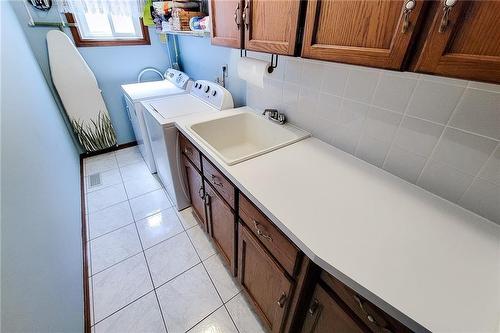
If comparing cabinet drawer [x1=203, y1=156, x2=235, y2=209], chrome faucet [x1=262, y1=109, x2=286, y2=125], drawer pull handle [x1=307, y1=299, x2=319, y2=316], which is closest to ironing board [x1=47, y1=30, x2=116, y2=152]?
cabinet drawer [x1=203, y1=156, x2=235, y2=209]

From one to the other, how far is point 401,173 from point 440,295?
1.79ft

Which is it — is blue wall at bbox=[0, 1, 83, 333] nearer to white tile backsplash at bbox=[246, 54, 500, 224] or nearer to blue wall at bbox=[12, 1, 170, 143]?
blue wall at bbox=[12, 1, 170, 143]

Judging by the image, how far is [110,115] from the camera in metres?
2.76

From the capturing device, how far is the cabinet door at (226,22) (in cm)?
105

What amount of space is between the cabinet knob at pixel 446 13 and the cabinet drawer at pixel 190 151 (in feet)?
3.72

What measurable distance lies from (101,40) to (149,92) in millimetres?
887

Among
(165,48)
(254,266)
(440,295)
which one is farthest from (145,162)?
(440,295)

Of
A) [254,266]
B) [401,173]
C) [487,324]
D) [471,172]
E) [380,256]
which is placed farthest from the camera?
[254,266]

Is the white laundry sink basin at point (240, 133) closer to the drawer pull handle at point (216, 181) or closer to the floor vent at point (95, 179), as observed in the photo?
the drawer pull handle at point (216, 181)

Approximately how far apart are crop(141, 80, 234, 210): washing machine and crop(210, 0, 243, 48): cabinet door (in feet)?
1.72

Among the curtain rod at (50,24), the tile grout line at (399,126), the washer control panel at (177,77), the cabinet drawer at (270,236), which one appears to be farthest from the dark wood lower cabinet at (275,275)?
the curtain rod at (50,24)

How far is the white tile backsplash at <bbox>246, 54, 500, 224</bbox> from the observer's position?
0.71 m

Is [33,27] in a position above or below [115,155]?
above

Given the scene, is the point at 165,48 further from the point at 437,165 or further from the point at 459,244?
the point at 459,244
